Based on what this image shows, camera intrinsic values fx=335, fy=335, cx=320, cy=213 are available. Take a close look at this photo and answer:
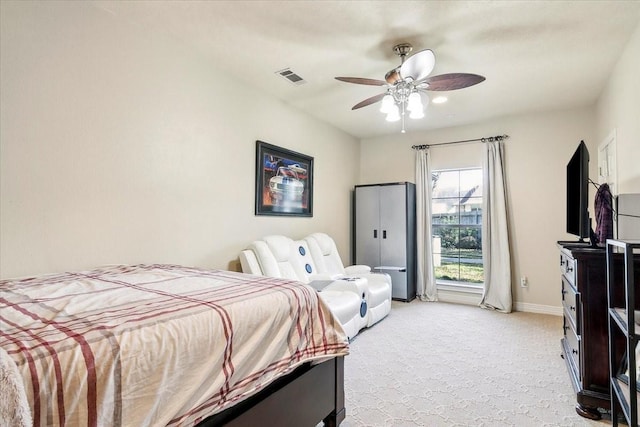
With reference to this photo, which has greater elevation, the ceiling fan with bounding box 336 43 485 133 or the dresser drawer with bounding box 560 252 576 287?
the ceiling fan with bounding box 336 43 485 133

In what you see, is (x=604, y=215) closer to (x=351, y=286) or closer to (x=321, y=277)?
(x=351, y=286)

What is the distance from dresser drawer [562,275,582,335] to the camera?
209cm

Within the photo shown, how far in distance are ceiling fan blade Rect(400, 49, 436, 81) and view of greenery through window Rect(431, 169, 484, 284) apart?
9.70ft

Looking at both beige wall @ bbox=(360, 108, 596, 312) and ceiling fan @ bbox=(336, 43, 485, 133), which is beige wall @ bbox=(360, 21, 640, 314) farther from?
ceiling fan @ bbox=(336, 43, 485, 133)

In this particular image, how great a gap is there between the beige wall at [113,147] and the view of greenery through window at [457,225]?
9.87ft

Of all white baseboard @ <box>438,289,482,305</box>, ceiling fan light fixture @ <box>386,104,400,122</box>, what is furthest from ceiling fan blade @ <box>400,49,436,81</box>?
white baseboard @ <box>438,289,482,305</box>

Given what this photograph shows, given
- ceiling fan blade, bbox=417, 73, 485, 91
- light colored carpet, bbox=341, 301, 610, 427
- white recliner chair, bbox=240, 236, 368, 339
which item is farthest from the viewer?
white recliner chair, bbox=240, 236, 368, 339

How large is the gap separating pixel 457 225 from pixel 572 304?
2.77m

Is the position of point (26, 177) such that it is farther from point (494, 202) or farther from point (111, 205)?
point (494, 202)

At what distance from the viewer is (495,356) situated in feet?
9.37

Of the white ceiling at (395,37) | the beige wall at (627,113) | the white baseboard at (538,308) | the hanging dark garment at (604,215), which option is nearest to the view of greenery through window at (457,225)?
the white baseboard at (538,308)

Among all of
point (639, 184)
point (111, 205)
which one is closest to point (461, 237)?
point (639, 184)

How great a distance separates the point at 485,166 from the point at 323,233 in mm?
2403

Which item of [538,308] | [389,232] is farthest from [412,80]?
[538,308]
